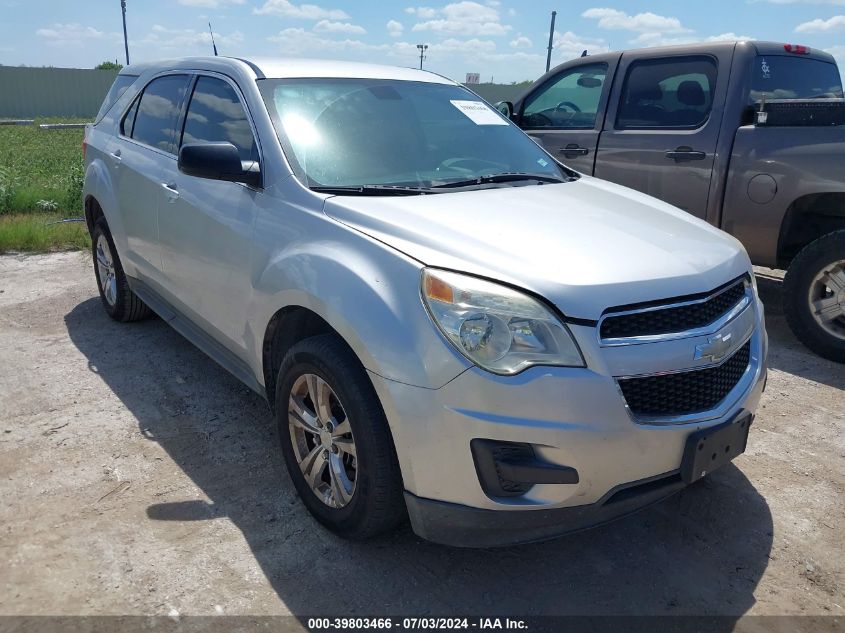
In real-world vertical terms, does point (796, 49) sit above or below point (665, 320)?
above

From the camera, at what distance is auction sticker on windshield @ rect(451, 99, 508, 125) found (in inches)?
152

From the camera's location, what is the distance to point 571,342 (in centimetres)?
222

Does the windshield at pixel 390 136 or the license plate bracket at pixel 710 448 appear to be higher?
the windshield at pixel 390 136

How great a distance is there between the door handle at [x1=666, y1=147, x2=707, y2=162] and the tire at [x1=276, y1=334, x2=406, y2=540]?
12.1 feet

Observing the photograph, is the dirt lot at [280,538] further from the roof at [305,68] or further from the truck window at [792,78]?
the truck window at [792,78]

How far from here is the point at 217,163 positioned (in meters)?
3.04

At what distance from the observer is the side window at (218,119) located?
132 inches

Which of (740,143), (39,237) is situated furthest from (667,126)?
(39,237)

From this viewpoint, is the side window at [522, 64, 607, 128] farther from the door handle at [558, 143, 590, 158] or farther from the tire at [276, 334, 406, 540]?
the tire at [276, 334, 406, 540]

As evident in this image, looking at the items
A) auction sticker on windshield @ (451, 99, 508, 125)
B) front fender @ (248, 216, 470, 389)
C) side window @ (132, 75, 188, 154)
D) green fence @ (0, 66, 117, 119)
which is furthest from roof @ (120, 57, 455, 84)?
green fence @ (0, 66, 117, 119)

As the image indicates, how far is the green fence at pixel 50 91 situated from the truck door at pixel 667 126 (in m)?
40.5

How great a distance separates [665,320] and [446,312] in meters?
0.74

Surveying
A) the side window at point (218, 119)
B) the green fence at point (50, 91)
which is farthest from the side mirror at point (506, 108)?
the green fence at point (50, 91)

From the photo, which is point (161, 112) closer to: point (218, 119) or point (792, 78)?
point (218, 119)
